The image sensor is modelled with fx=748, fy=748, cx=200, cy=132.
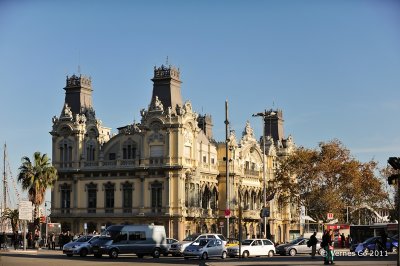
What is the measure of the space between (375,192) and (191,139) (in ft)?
A: 73.7

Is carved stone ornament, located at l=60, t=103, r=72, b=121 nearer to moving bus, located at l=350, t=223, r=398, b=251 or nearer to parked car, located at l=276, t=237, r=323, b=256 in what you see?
moving bus, located at l=350, t=223, r=398, b=251

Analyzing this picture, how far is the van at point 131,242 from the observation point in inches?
2106

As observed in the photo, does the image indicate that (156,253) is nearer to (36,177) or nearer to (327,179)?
(36,177)

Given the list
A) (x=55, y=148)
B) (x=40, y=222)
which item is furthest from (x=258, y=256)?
(x=55, y=148)

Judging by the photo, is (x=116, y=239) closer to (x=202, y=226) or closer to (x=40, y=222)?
(x=40, y=222)

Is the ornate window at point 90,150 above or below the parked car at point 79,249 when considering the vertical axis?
above

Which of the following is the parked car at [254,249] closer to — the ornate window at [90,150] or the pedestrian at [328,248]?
the pedestrian at [328,248]

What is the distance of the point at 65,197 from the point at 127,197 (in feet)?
28.9

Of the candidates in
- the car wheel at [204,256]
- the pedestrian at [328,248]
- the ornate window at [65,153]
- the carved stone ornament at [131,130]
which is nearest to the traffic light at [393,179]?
the pedestrian at [328,248]

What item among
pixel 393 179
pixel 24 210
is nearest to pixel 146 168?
pixel 24 210

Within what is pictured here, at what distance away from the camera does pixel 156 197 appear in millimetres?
85062

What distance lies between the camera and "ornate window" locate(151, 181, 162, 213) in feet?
278

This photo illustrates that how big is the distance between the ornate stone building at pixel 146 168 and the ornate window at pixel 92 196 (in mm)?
119

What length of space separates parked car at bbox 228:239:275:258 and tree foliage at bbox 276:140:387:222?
26403mm
